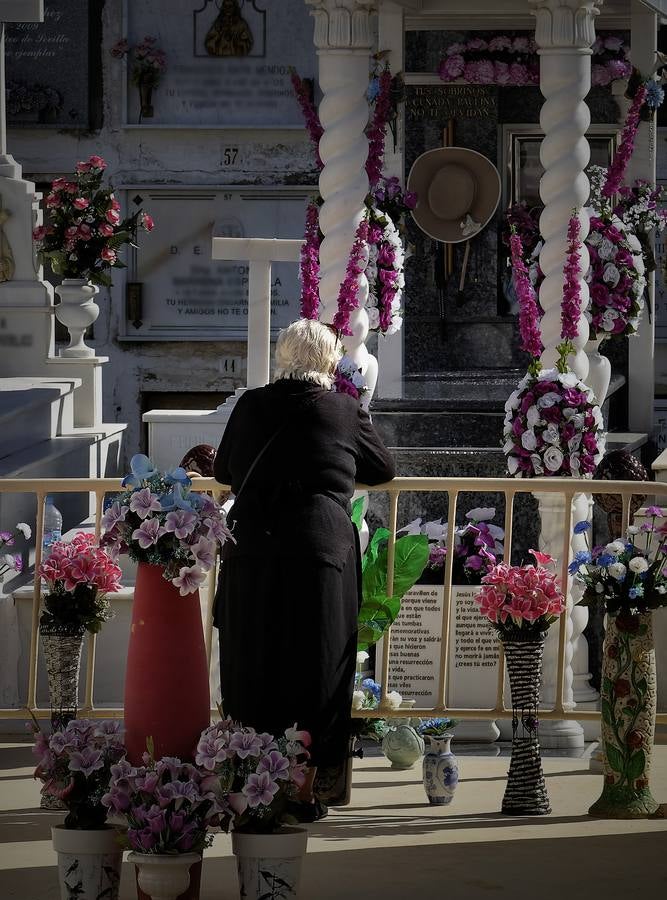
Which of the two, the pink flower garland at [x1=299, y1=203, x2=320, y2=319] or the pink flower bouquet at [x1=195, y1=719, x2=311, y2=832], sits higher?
the pink flower garland at [x1=299, y1=203, x2=320, y2=319]

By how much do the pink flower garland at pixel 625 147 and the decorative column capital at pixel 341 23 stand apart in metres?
1.29

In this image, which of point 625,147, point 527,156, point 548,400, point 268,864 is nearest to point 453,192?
point 527,156

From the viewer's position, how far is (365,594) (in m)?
5.93

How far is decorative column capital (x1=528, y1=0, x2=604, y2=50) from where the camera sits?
715 centimetres

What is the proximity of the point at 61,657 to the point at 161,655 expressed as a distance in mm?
1288

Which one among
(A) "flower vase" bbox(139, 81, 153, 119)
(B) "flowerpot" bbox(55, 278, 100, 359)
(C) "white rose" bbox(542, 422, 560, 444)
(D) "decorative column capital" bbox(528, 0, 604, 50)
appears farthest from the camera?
(A) "flower vase" bbox(139, 81, 153, 119)

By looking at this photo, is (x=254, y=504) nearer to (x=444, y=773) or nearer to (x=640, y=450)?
(x=444, y=773)

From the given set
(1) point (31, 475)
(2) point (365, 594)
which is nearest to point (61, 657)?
(2) point (365, 594)

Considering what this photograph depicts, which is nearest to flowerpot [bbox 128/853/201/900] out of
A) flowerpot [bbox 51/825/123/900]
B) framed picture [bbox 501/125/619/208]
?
flowerpot [bbox 51/825/123/900]

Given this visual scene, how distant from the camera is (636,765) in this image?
17.0ft

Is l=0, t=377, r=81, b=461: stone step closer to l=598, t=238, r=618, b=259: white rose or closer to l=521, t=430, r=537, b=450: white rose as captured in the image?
l=598, t=238, r=618, b=259: white rose

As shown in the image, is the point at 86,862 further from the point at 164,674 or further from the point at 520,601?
the point at 520,601

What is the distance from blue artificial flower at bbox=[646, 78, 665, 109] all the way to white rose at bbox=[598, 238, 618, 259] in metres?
1.19

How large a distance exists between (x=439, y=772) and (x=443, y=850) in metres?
0.67
